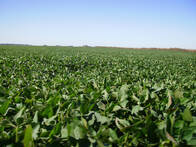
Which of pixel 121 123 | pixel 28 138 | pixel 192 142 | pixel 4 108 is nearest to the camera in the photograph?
pixel 28 138

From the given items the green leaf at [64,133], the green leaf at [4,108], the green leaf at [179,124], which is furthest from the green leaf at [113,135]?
the green leaf at [4,108]

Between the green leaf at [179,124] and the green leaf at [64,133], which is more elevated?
the green leaf at [179,124]

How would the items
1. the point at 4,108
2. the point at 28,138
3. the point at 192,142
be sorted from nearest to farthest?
the point at 28,138 < the point at 192,142 < the point at 4,108

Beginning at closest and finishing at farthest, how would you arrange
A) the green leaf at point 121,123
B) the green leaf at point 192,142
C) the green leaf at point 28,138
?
the green leaf at point 28,138 < the green leaf at point 192,142 < the green leaf at point 121,123

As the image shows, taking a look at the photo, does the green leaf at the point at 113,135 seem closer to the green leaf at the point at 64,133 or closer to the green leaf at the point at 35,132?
the green leaf at the point at 64,133

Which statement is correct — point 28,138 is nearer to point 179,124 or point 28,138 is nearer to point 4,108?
point 4,108

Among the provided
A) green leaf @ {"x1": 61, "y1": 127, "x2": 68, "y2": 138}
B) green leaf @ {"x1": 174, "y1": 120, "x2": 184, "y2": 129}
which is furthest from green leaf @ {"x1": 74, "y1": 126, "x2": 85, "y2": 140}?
green leaf @ {"x1": 174, "y1": 120, "x2": 184, "y2": 129}

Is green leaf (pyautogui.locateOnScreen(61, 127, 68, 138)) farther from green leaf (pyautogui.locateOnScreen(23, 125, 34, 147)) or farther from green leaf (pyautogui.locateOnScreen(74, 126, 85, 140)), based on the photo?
green leaf (pyautogui.locateOnScreen(23, 125, 34, 147))

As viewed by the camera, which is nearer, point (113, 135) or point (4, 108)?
point (113, 135)

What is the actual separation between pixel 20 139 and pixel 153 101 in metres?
1.43

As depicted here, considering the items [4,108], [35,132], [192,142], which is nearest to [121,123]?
[192,142]

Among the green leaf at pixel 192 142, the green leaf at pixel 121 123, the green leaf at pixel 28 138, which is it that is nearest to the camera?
the green leaf at pixel 28 138

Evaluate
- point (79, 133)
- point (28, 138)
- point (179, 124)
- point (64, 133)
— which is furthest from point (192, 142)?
point (28, 138)

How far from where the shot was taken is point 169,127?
3.52ft
